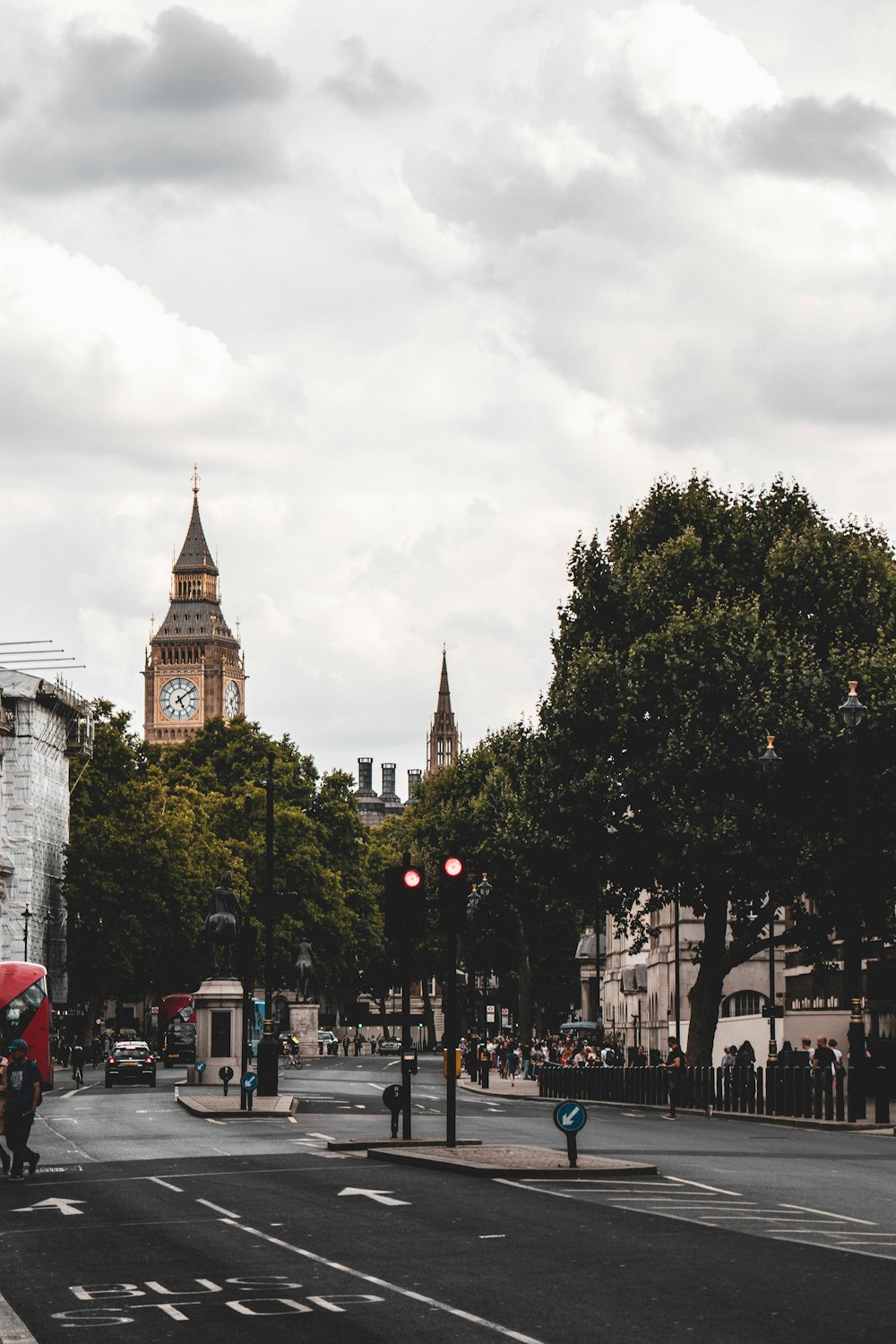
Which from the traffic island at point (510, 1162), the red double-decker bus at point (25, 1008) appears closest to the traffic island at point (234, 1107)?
the red double-decker bus at point (25, 1008)

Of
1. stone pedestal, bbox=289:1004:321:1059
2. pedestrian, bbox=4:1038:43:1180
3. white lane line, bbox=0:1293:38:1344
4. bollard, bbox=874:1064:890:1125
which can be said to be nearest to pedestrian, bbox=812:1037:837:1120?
bollard, bbox=874:1064:890:1125

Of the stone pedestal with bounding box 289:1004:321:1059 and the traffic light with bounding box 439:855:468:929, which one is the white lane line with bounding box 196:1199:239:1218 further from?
the stone pedestal with bounding box 289:1004:321:1059

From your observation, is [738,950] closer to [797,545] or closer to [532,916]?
[797,545]

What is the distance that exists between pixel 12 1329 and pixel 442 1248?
519 cm

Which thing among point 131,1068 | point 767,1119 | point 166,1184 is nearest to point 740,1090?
point 767,1119

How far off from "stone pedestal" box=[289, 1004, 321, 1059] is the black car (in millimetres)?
39498

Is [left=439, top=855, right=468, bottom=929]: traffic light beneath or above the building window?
above

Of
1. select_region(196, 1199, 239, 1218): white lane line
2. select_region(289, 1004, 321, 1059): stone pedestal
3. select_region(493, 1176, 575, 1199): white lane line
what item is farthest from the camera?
select_region(289, 1004, 321, 1059): stone pedestal

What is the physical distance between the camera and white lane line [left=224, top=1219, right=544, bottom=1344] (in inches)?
526

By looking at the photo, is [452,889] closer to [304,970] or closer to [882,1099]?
[882,1099]

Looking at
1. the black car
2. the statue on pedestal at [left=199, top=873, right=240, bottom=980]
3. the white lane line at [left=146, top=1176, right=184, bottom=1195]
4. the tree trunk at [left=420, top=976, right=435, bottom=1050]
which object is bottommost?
the tree trunk at [left=420, top=976, right=435, bottom=1050]

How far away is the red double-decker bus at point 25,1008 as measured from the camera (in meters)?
55.0

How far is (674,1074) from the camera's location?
142ft

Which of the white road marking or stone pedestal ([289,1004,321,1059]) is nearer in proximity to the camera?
the white road marking
